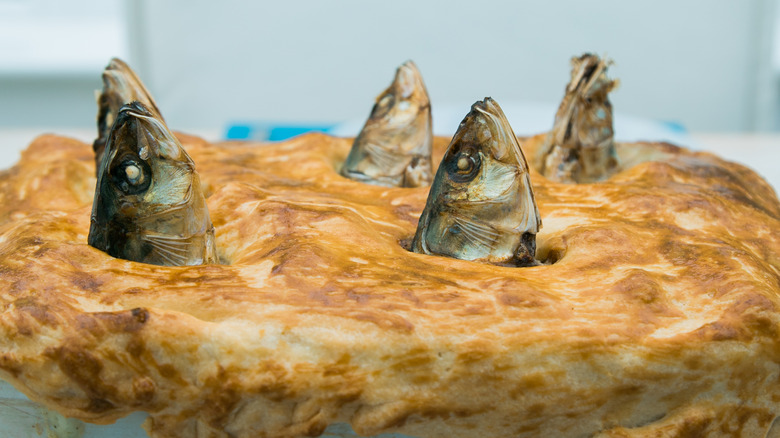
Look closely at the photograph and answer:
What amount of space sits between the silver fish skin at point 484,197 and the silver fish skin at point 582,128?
0.48 meters

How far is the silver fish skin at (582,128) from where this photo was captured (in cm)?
159

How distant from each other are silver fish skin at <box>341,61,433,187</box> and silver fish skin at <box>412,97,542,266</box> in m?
0.40

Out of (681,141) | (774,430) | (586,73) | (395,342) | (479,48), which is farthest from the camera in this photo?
(479,48)

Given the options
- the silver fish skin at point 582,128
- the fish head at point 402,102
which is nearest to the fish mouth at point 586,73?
the silver fish skin at point 582,128

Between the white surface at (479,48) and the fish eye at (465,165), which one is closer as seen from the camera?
the fish eye at (465,165)

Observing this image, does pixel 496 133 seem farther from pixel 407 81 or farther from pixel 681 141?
pixel 681 141

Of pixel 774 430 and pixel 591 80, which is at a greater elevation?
pixel 591 80

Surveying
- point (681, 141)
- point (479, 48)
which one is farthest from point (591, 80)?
point (479, 48)

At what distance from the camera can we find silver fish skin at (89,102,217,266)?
1068 millimetres

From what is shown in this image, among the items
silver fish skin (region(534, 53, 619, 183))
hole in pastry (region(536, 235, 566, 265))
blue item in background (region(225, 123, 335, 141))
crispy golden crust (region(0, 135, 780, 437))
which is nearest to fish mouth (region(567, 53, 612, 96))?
silver fish skin (region(534, 53, 619, 183))

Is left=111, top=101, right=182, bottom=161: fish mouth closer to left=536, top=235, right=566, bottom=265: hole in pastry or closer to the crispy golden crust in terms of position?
the crispy golden crust

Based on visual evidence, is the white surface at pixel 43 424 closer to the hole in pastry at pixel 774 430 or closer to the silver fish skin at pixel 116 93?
the silver fish skin at pixel 116 93

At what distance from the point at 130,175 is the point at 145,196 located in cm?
3

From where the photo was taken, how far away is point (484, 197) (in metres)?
1.12
